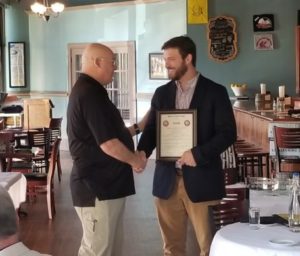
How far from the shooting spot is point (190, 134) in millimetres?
3756

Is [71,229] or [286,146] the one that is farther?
[286,146]

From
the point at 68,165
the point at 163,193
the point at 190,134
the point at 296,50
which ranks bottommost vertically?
the point at 68,165

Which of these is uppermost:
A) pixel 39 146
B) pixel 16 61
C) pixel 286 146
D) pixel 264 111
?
pixel 16 61

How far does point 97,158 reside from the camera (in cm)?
353

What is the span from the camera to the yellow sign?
11477 mm

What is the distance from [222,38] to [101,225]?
8.50 meters

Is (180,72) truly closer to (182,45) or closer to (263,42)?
(182,45)

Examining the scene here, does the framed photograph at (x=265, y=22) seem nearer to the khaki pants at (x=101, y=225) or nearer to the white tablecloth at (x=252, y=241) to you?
the khaki pants at (x=101, y=225)

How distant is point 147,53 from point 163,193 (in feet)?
31.2

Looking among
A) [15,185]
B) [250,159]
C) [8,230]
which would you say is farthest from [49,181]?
[8,230]

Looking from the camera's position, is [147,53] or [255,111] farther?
[147,53]

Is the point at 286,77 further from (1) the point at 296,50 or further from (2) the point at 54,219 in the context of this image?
(2) the point at 54,219

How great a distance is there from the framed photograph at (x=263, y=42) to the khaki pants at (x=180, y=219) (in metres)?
8.03

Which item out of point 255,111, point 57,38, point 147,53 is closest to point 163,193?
point 255,111
